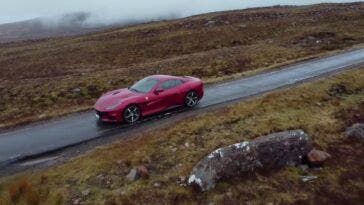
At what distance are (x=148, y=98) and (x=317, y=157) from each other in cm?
800

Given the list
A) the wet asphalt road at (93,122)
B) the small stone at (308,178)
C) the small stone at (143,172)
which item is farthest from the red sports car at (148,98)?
the small stone at (308,178)

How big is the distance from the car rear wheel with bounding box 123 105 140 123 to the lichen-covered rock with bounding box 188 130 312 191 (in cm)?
657

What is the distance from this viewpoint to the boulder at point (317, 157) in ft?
51.9

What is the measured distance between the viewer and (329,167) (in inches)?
619

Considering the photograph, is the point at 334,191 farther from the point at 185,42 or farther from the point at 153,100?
the point at 185,42

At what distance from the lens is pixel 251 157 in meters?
15.2

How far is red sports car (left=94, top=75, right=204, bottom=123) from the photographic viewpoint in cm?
2053

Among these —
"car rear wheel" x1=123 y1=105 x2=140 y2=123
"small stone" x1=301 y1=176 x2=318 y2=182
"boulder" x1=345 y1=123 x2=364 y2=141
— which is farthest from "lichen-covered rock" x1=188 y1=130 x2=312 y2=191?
"car rear wheel" x1=123 y1=105 x2=140 y2=123

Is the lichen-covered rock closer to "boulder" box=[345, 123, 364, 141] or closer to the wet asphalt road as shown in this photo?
"boulder" box=[345, 123, 364, 141]

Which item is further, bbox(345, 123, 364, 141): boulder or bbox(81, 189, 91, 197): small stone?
bbox(345, 123, 364, 141): boulder

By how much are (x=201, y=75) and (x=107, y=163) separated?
64.6 feet

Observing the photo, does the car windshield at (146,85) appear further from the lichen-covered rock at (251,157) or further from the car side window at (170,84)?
the lichen-covered rock at (251,157)

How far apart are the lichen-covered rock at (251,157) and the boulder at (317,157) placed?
0.51 ft

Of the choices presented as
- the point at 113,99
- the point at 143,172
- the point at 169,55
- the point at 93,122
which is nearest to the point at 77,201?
the point at 143,172
